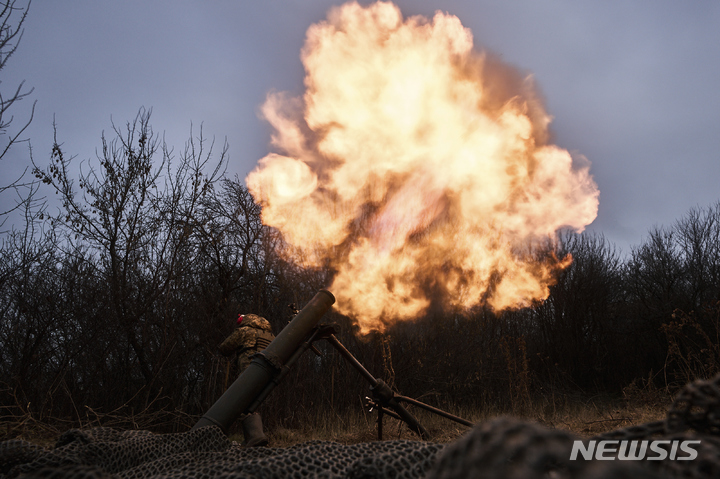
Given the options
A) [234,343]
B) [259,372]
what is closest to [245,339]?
[234,343]

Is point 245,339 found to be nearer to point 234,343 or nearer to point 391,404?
point 234,343

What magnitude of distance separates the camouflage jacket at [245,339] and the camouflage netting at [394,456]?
2.72 meters

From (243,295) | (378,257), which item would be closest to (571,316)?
(378,257)

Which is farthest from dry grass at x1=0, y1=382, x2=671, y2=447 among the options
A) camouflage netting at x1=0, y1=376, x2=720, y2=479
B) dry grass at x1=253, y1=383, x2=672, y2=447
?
camouflage netting at x1=0, y1=376, x2=720, y2=479

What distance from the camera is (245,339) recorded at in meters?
5.64

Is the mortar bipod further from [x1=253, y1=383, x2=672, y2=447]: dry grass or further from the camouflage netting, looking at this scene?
the camouflage netting

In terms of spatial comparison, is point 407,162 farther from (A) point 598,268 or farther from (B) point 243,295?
(A) point 598,268

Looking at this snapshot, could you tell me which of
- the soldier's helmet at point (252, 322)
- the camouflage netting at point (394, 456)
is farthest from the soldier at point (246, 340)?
the camouflage netting at point (394, 456)

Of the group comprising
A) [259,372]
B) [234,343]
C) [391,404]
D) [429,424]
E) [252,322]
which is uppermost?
[252,322]

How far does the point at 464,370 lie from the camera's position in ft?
41.5

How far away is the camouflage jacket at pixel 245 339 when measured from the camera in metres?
5.57

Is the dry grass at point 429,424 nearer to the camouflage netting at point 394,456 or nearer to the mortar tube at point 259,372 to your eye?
the mortar tube at point 259,372

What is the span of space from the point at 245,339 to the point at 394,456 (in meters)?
4.30

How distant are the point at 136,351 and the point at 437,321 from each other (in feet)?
28.7
